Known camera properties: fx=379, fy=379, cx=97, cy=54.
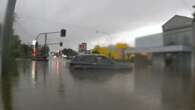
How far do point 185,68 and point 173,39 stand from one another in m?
5.51

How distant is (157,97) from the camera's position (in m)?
12.2

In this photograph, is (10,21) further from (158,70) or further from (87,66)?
(87,66)

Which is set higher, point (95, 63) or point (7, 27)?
point (7, 27)

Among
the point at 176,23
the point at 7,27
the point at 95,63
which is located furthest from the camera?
the point at 95,63

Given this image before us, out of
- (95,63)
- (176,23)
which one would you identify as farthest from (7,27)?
(95,63)

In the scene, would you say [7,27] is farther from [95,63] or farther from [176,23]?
[95,63]

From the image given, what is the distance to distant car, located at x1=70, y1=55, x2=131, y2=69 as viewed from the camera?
99.3 feet

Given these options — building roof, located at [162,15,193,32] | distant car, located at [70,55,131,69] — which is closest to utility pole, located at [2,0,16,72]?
building roof, located at [162,15,193,32]

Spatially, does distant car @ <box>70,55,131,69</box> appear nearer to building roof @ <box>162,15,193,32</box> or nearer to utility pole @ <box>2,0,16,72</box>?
building roof @ <box>162,15,193,32</box>

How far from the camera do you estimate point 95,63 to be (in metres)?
31.9

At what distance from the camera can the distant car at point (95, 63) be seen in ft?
99.3

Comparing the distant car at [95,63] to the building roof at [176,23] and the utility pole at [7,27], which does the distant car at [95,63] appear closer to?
the building roof at [176,23]

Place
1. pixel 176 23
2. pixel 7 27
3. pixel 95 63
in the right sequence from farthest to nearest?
pixel 95 63
pixel 176 23
pixel 7 27

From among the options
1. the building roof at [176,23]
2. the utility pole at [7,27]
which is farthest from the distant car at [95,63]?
the utility pole at [7,27]
